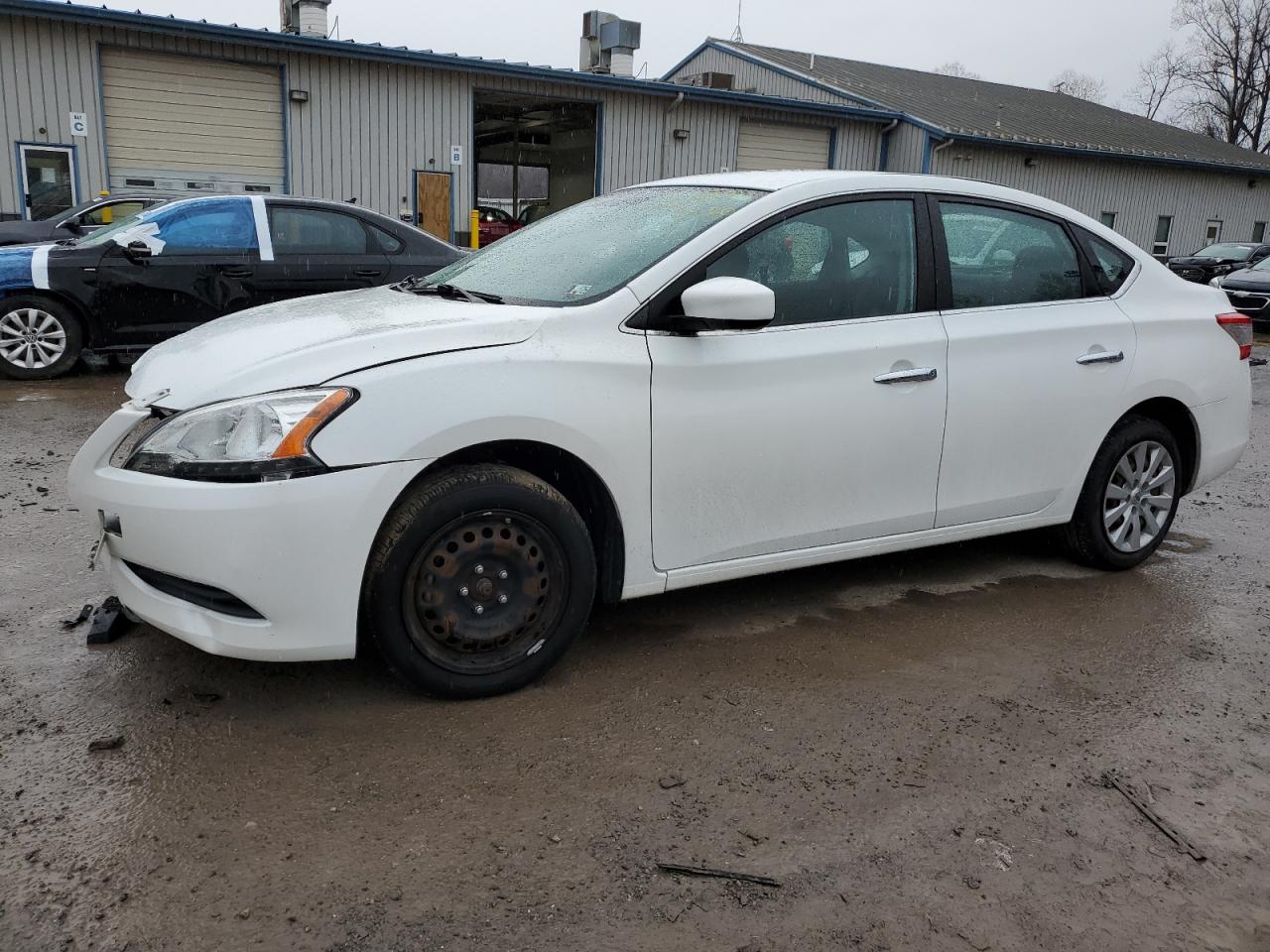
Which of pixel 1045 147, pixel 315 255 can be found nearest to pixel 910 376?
pixel 315 255

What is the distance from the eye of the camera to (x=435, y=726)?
3129 millimetres

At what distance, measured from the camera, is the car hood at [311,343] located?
303 centimetres

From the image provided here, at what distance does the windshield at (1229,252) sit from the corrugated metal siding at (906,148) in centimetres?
736

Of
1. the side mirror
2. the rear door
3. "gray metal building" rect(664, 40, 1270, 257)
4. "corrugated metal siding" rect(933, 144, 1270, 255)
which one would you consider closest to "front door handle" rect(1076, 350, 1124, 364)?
the side mirror

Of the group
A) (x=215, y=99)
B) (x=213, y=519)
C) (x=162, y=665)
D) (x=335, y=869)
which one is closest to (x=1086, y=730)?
(x=335, y=869)

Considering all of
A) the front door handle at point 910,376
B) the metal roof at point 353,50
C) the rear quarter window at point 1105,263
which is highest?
the metal roof at point 353,50

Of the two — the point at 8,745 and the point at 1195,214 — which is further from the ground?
the point at 1195,214

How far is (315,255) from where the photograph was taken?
361 inches

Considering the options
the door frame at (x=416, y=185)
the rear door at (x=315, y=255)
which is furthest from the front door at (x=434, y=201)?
the rear door at (x=315, y=255)

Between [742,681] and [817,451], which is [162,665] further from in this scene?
[817,451]

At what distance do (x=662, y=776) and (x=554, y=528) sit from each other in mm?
837

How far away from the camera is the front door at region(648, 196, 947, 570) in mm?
3490

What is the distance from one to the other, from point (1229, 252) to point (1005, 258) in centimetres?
2436

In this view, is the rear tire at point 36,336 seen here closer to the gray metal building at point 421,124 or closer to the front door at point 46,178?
the front door at point 46,178
